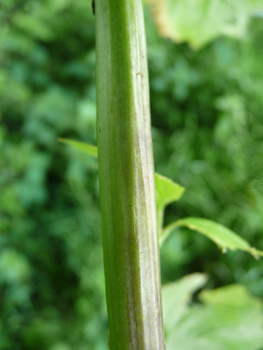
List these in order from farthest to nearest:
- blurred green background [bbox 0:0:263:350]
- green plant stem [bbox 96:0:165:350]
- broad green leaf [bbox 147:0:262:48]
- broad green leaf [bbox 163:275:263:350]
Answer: blurred green background [bbox 0:0:263:350], broad green leaf [bbox 163:275:263:350], broad green leaf [bbox 147:0:262:48], green plant stem [bbox 96:0:165:350]

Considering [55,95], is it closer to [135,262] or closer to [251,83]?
[251,83]

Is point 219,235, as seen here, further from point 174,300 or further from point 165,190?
point 174,300

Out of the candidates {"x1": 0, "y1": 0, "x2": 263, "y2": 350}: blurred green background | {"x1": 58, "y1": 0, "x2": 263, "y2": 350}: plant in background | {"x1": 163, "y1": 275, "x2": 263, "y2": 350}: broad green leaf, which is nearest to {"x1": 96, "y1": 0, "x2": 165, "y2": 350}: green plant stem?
{"x1": 58, "y1": 0, "x2": 263, "y2": 350}: plant in background

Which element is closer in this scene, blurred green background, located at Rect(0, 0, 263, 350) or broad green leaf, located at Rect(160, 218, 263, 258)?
broad green leaf, located at Rect(160, 218, 263, 258)

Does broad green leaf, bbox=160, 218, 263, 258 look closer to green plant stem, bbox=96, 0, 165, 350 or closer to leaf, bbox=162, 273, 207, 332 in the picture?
green plant stem, bbox=96, 0, 165, 350

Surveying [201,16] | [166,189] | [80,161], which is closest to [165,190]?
[166,189]

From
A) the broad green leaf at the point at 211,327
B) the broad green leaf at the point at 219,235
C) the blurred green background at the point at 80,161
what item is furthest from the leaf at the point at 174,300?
the blurred green background at the point at 80,161
